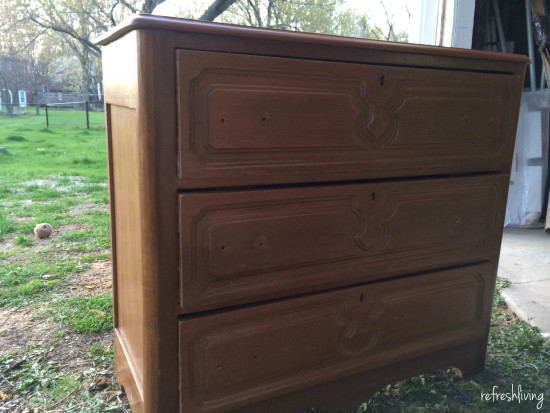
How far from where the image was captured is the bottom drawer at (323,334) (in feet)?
4.03

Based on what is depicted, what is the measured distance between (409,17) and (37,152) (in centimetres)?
407

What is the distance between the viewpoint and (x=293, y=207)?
125 centimetres

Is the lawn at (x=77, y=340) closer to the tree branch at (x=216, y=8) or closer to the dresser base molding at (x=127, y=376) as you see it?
the dresser base molding at (x=127, y=376)

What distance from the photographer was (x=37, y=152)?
4980 mm

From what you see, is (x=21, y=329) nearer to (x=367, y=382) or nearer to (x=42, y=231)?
(x=42, y=231)

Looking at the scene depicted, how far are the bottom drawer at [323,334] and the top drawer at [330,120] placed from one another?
370 mm

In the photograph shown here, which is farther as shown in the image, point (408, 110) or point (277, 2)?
point (277, 2)

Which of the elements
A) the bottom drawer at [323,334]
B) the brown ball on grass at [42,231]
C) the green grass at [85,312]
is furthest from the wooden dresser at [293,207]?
the brown ball on grass at [42,231]

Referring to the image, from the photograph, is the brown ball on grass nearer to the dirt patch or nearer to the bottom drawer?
the dirt patch

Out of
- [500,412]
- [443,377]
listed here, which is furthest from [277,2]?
[500,412]

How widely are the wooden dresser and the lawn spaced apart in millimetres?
136

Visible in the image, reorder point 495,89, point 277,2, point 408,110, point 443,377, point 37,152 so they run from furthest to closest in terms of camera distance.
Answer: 1. point 37,152
2. point 277,2
3. point 443,377
4. point 495,89
5. point 408,110

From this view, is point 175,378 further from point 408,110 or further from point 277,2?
point 277,2

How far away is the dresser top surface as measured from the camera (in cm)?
99
